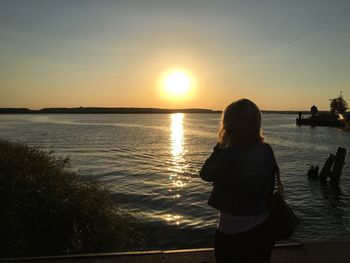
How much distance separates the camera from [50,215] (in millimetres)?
8266

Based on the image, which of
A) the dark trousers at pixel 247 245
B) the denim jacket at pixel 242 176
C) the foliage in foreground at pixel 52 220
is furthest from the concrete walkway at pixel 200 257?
the denim jacket at pixel 242 176

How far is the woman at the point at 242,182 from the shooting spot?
328 centimetres

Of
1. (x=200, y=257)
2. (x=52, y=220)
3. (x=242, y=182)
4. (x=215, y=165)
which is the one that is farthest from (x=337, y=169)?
(x=215, y=165)

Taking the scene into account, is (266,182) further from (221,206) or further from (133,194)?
(133,194)

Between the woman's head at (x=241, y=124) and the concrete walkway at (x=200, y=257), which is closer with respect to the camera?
the woman's head at (x=241, y=124)

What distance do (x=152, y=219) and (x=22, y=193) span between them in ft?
19.4

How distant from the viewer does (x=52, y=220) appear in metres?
8.17

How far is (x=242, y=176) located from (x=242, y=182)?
0.19 ft

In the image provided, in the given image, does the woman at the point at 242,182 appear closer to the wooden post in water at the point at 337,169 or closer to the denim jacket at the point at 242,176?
the denim jacket at the point at 242,176

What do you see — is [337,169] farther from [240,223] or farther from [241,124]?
[241,124]

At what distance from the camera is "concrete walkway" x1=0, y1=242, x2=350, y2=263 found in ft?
18.0

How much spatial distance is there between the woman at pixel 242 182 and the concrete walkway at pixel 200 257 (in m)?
2.26

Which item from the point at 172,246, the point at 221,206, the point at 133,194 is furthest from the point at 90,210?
the point at 133,194

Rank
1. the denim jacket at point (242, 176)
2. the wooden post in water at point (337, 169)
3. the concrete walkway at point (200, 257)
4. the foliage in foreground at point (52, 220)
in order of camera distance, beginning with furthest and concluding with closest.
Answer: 1. the wooden post in water at point (337, 169)
2. the foliage in foreground at point (52, 220)
3. the concrete walkway at point (200, 257)
4. the denim jacket at point (242, 176)
